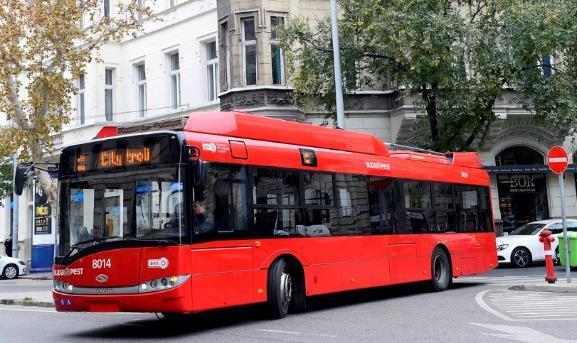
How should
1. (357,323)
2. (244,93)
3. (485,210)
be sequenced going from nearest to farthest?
(357,323) < (485,210) < (244,93)

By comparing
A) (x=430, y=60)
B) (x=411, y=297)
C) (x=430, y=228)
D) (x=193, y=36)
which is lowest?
(x=411, y=297)

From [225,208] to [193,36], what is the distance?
20687 millimetres

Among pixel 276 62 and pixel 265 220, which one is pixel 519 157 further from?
pixel 265 220

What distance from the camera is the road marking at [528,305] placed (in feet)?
35.4

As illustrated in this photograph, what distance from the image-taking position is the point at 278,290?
35.9ft

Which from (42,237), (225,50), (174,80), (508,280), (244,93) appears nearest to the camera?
(508,280)

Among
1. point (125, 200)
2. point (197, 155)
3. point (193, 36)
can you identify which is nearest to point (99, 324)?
point (125, 200)

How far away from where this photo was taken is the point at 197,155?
31.8 ft

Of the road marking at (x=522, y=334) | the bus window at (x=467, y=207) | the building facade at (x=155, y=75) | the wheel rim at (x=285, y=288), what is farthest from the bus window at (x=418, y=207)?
the building facade at (x=155, y=75)

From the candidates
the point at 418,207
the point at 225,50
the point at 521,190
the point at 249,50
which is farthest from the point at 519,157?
the point at 418,207

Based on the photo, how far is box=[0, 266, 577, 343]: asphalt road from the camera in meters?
9.02

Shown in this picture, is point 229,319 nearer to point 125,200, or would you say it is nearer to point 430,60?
point 125,200

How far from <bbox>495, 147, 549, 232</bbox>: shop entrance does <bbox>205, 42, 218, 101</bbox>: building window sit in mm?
11866

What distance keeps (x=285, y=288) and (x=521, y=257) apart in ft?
47.3
